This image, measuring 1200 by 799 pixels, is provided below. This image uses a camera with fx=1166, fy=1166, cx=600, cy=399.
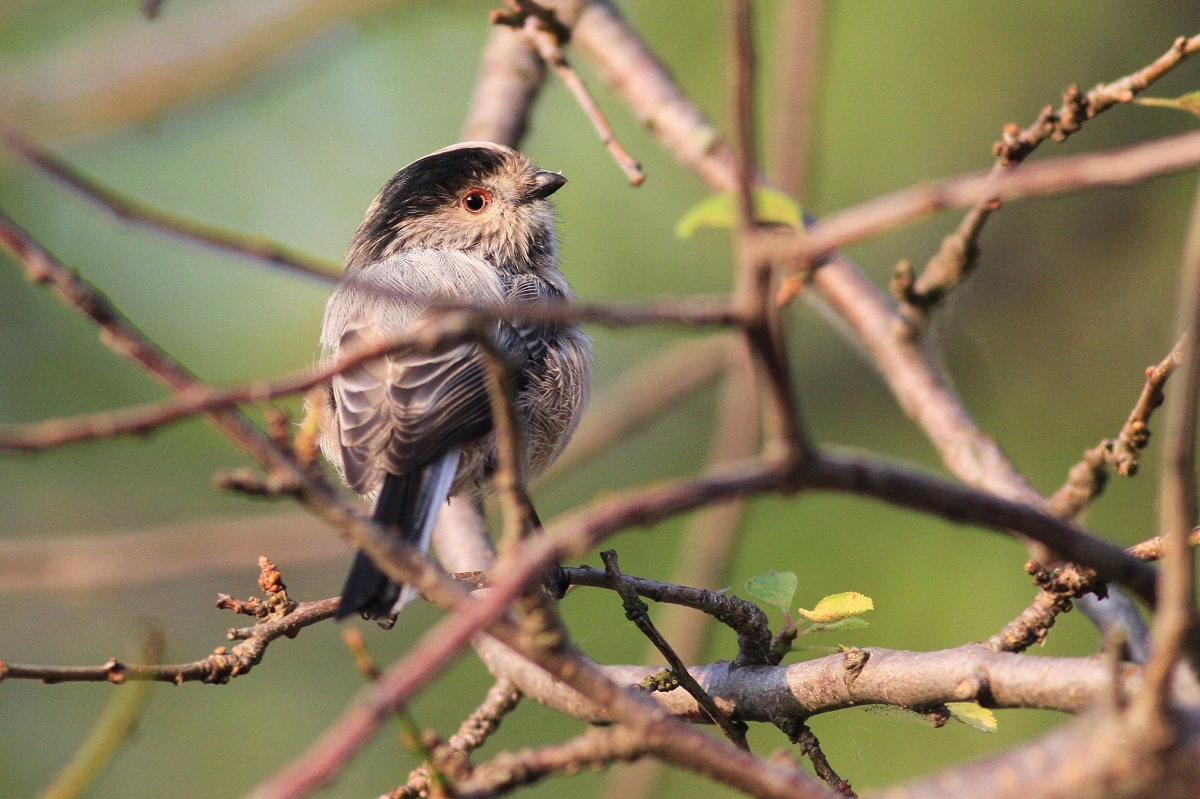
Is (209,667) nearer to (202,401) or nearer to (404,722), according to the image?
(404,722)

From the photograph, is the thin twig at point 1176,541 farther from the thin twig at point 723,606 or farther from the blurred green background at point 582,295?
the blurred green background at point 582,295

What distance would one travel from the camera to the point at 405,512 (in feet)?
9.14

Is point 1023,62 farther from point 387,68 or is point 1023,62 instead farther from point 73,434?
point 73,434

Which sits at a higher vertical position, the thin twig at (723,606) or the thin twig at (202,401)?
the thin twig at (723,606)

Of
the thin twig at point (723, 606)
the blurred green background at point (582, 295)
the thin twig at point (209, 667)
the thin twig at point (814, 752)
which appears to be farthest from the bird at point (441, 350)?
the blurred green background at point (582, 295)

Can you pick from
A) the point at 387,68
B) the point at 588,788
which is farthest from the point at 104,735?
the point at 387,68

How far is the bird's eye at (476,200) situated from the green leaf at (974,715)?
3.04 meters

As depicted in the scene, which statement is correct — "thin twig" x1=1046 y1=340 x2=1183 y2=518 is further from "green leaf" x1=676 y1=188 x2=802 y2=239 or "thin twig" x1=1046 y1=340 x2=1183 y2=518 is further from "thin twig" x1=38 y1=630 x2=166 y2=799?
"thin twig" x1=38 y1=630 x2=166 y2=799

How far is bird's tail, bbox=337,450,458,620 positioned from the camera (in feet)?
7.14

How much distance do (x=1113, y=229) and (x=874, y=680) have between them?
15.9ft

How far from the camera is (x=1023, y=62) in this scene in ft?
Answer: 22.6

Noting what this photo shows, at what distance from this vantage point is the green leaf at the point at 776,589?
8.10 feet

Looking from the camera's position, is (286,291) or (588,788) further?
(286,291)

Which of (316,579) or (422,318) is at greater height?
(316,579)
